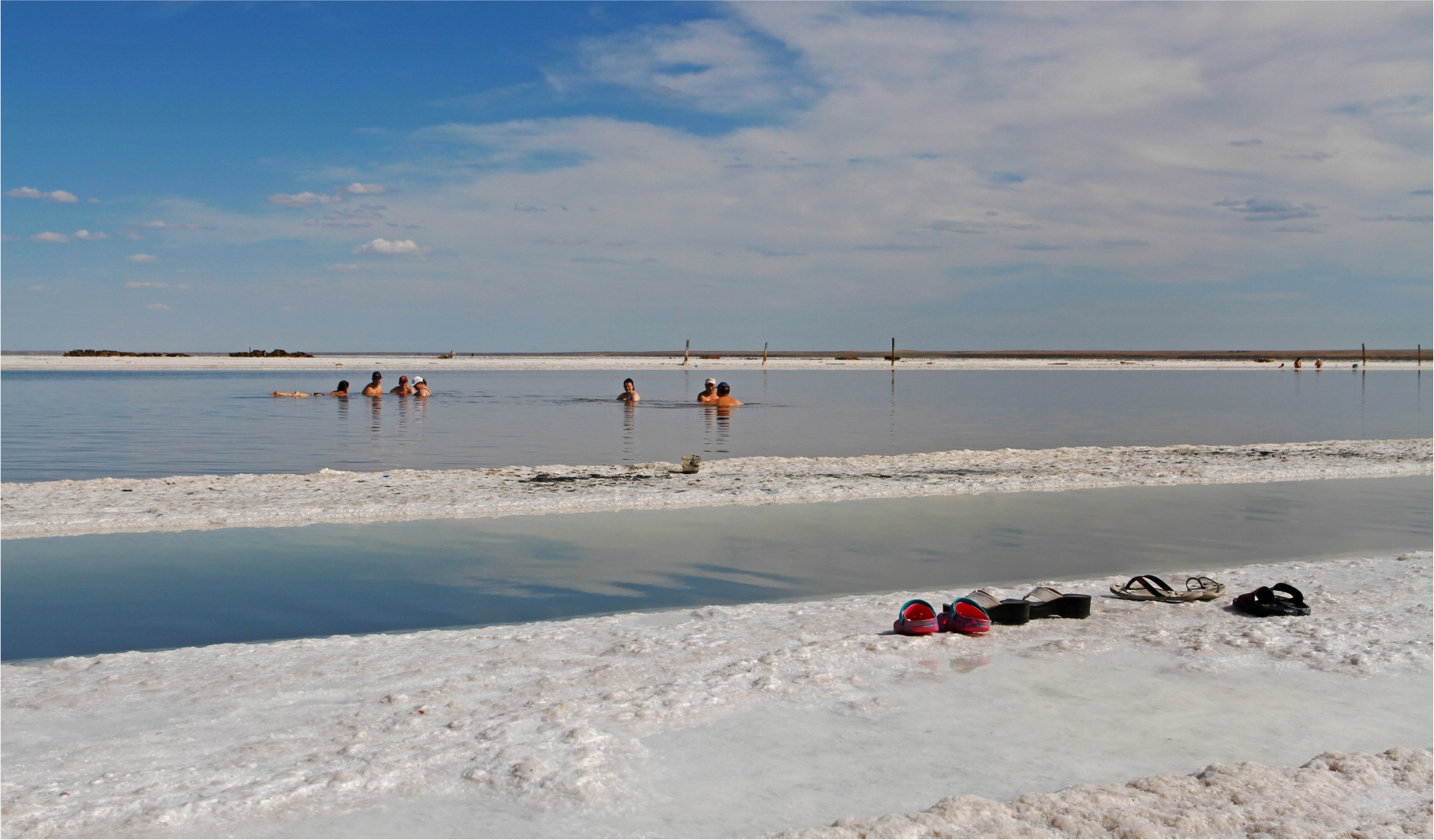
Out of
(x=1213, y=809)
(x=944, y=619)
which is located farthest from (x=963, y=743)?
Answer: (x=944, y=619)

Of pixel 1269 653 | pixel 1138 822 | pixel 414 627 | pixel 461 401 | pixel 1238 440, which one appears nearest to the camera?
pixel 1138 822

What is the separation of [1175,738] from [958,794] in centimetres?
140

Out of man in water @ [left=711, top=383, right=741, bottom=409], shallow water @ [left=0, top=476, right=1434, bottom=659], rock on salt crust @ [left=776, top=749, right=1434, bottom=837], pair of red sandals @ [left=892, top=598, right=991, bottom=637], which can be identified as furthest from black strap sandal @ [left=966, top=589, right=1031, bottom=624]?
man in water @ [left=711, top=383, right=741, bottom=409]

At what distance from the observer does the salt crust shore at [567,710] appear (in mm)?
3986

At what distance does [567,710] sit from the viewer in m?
5.15

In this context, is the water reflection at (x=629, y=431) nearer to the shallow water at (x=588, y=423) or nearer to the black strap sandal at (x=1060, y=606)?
the shallow water at (x=588, y=423)

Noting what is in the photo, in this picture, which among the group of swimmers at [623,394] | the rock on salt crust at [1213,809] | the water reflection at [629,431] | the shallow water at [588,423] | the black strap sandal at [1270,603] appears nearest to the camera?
the rock on salt crust at [1213,809]

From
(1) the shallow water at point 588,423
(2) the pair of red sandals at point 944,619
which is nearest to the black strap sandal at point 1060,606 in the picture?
(2) the pair of red sandals at point 944,619

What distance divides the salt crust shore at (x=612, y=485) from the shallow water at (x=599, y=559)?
0.51 meters

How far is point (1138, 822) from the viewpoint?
390 cm

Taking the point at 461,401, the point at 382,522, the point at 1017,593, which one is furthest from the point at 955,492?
the point at 461,401

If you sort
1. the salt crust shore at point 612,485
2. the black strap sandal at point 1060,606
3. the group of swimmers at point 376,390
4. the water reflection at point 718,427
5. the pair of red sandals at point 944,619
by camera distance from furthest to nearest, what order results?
the group of swimmers at point 376,390
the water reflection at point 718,427
the salt crust shore at point 612,485
the black strap sandal at point 1060,606
the pair of red sandals at point 944,619

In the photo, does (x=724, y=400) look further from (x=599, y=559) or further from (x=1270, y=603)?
(x=1270, y=603)

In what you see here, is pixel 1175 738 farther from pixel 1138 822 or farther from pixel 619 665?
pixel 619 665
